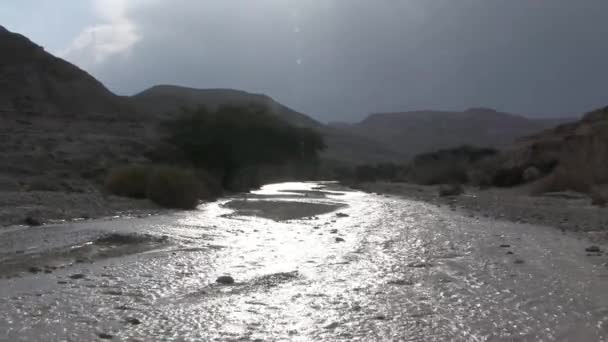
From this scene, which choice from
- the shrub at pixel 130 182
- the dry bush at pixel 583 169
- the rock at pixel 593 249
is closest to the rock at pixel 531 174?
the dry bush at pixel 583 169

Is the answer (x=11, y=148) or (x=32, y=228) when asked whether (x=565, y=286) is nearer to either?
(x=32, y=228)

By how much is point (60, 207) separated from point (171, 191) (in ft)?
13.9

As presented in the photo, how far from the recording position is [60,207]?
545 inches

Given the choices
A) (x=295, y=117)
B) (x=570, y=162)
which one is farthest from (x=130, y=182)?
(x=295, y=117)

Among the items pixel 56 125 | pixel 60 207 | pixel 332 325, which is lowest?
pixel 332 325

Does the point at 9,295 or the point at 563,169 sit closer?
the point at 9,295

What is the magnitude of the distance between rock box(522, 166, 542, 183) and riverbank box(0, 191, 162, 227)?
56.1 ft

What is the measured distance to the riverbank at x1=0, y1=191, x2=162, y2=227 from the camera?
12.0 m

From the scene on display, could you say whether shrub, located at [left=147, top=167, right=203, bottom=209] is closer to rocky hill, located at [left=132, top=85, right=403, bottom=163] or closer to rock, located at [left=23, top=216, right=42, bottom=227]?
rock, located at [left=23, top=216, right=42, bottom=227]

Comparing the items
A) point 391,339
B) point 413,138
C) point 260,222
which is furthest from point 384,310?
point 413,138

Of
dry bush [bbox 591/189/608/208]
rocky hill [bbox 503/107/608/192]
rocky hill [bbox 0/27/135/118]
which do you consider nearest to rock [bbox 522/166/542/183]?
rocky hill [bbox 503/107/608/192]

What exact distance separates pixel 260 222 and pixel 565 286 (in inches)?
310

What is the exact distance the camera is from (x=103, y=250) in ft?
28.2

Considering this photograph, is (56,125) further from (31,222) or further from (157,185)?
(31,222)
